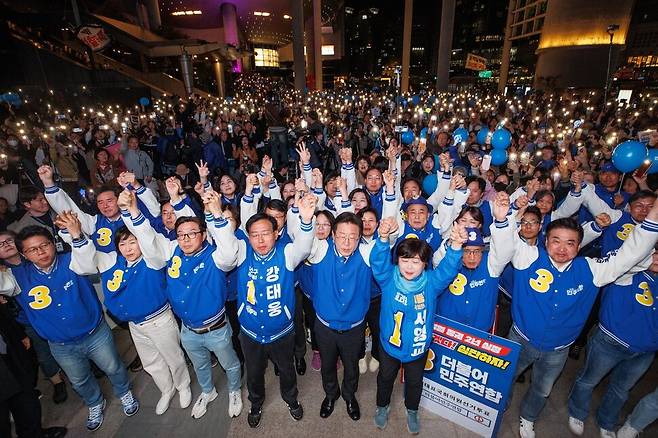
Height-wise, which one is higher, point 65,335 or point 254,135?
point 254,135

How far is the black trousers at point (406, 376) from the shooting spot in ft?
10.3

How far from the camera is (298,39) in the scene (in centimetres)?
2761

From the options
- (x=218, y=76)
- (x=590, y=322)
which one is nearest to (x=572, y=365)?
(x=590, y=322)

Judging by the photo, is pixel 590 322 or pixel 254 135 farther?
pixel 254 135

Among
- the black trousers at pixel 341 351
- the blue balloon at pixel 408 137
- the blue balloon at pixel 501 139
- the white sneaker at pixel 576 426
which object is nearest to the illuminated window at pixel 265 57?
the blue balloon at pixel 408 137

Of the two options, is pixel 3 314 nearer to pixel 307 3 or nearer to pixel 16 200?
pixel 16 200

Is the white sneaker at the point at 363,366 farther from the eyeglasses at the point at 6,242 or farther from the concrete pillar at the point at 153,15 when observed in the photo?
the concrete pillar at the point at 153,15

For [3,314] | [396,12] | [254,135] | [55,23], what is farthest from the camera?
[396,12]

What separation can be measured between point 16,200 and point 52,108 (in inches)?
577

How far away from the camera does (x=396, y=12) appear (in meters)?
76.8

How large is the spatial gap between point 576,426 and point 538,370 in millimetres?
858

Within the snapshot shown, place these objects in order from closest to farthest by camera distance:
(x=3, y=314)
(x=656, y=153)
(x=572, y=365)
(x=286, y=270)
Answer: (x=3, y=314), (x=286, y=270), (x=572, y=365), (x=656, y=153)

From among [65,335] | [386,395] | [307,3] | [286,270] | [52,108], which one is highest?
[307,3]

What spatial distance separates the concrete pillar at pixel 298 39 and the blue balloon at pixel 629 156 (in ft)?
88.1
